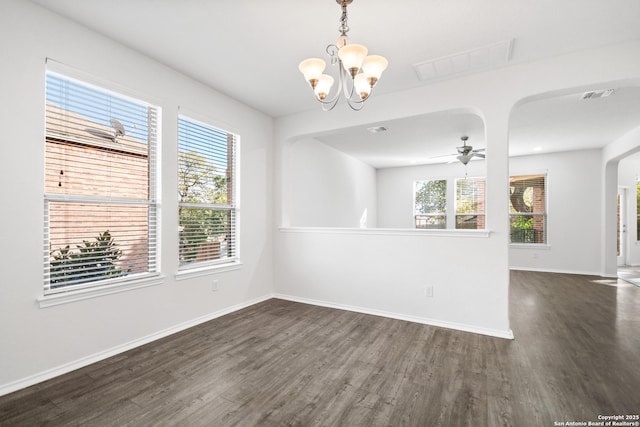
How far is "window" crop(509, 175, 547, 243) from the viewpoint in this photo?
275 inches

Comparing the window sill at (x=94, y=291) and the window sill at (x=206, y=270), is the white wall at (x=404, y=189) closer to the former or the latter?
the window sill at (x=206, y=270)

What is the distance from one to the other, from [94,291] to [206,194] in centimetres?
153

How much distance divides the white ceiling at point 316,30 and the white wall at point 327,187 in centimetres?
181

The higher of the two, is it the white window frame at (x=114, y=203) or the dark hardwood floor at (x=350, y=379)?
the white window frame at (x=114, y=203)

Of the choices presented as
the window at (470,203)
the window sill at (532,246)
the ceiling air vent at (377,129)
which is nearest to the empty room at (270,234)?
the ceiling air vent at (377,129)

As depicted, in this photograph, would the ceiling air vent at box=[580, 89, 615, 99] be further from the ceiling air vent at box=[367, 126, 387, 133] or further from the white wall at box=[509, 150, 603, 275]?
the white wall at box=[509, 150, 603, 275]

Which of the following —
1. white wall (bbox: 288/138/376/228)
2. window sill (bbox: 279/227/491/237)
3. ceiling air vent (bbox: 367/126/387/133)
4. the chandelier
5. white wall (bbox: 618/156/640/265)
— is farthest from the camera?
white wall (bbox: 618/156/640/265)

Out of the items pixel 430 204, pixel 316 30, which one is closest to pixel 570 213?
pixel 430 204

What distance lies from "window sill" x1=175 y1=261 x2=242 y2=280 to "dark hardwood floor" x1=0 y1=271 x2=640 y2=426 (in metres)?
0.58

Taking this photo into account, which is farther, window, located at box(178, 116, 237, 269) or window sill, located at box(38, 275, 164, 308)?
window, located at box(178, 116, 237, 269)

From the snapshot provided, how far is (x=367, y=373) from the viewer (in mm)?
2381

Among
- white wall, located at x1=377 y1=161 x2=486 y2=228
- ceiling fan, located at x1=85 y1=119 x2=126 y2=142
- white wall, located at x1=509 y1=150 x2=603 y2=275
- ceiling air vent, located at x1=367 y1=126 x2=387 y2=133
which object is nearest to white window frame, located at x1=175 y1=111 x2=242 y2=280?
ceiling fan, located at x1=85 y1=119 x2=126 y2=142

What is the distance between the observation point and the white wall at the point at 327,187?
5.27 m

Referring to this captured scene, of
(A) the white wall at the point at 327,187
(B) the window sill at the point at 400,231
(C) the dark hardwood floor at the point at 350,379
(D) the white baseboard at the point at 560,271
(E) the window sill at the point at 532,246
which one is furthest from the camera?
(E) the window sill at the point at 532,246
